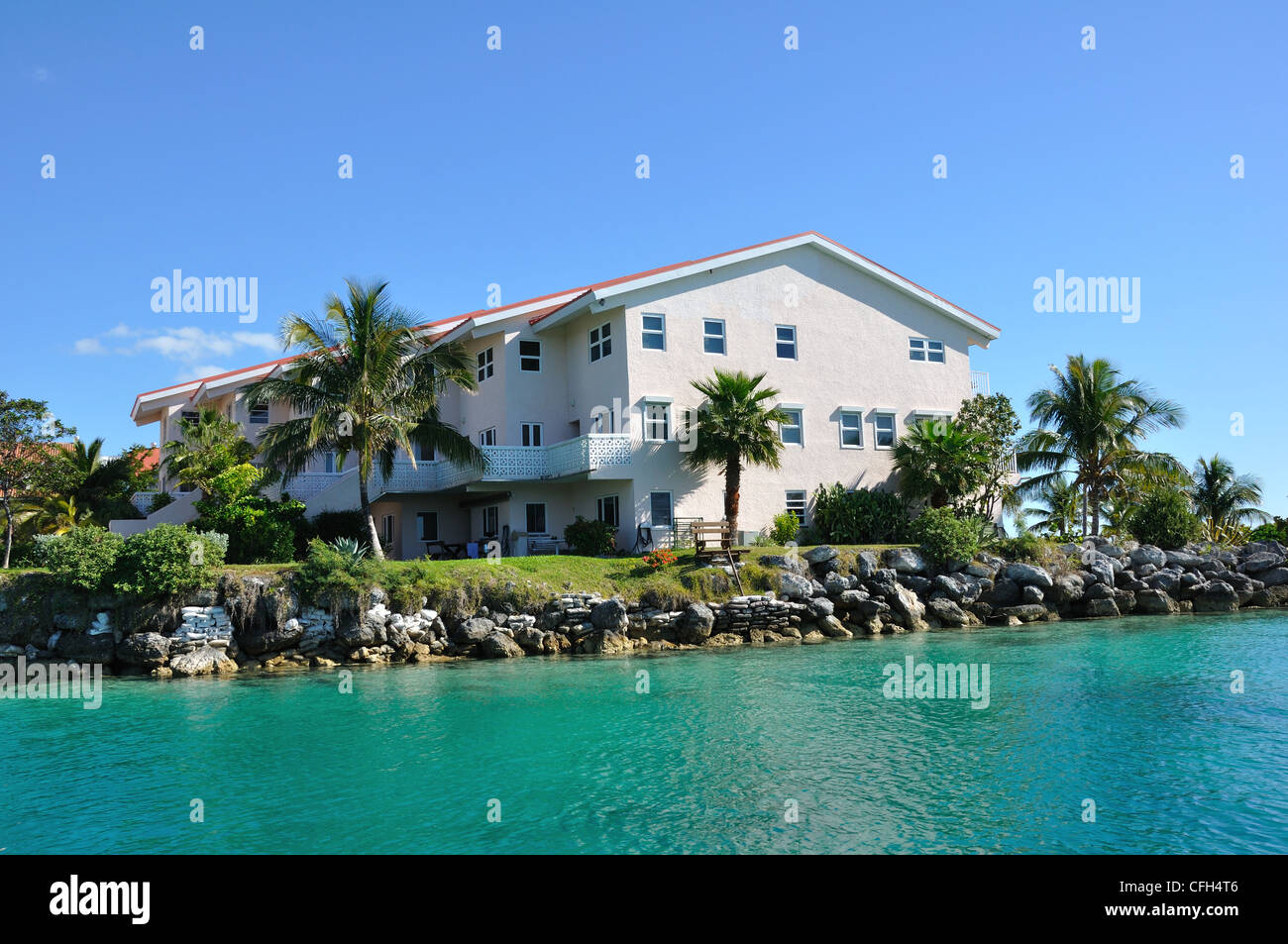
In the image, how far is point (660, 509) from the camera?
31.4m

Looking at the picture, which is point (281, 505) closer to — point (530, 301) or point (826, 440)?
point (530, 301)

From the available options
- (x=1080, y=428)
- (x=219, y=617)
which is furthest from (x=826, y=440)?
(x=219, y=617)

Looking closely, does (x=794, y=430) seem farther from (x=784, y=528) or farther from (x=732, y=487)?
(x=732, y=487)

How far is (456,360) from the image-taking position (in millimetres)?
29172

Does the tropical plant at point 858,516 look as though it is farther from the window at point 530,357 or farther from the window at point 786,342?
the window at point 530,357

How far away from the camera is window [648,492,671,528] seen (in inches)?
1227

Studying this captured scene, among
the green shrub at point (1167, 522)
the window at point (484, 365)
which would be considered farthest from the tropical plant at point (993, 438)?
the window at point (484, 365)

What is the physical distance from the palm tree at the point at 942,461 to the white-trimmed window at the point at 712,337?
7.96 meters

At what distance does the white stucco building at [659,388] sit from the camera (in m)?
31.6

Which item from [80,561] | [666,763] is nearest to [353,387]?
[80,561]

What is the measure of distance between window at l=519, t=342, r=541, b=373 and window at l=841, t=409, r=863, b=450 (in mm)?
11549

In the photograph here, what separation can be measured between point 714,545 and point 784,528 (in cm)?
322

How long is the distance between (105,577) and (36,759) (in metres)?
10.4
